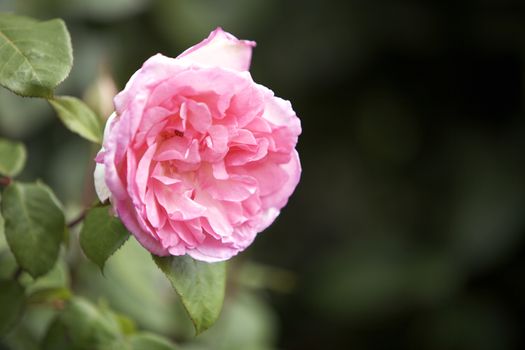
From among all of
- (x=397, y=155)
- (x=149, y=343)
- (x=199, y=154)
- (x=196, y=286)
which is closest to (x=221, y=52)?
(x=199, y=154)

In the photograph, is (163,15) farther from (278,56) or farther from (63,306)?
(63,306)

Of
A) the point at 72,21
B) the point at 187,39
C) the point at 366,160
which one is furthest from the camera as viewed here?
the point at 366,160

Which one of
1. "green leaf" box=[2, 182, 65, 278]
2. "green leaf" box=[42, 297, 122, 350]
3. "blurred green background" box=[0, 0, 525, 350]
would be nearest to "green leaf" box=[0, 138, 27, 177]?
"green leaf" box=[2, 182, 65, 278]

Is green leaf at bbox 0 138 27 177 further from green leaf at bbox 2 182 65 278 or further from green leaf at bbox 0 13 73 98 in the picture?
green leaf at bbox 0 13 73 98

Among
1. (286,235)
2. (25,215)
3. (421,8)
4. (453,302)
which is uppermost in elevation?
(25,215)

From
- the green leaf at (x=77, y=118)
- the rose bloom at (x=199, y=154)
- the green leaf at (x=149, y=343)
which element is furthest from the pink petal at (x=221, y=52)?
the green leaf at (x=149, y=343)

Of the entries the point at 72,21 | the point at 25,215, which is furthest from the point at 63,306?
the point at 72,21
